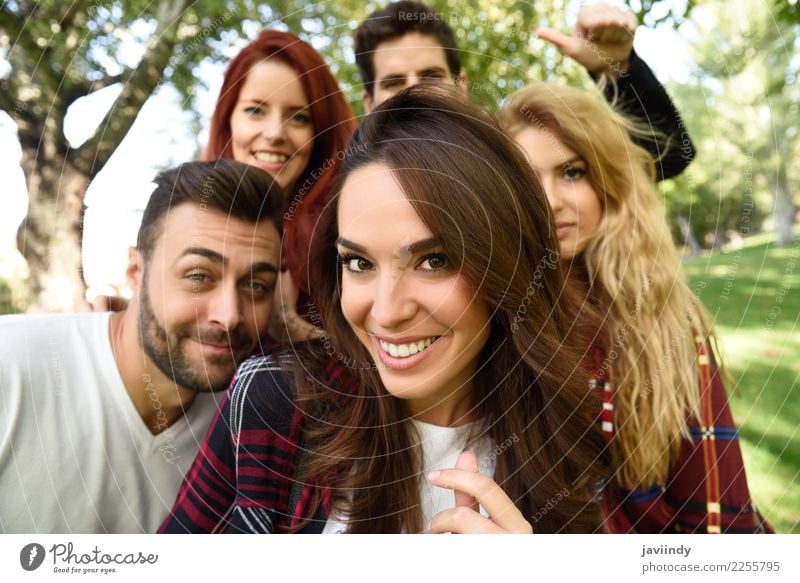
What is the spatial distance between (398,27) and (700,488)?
0.87 m

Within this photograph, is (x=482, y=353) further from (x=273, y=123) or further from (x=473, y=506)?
(x=273, y=123)

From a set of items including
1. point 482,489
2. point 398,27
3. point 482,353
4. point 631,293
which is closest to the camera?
point 482,489

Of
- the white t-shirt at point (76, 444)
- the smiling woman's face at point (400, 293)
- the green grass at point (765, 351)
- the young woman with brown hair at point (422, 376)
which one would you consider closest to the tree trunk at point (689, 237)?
the green grass at point (765, 351)

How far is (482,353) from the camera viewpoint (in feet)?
2.68

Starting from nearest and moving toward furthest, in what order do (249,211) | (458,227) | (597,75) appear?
(458,227) → (249,211) → (597,75)

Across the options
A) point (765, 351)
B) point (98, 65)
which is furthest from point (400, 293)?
point (765, 351)

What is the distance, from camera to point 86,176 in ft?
3.00

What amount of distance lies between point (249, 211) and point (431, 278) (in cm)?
A: 28

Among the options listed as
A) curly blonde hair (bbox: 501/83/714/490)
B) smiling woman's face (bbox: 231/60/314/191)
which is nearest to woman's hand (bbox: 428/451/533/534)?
curly blonde hair (bbox: 501/83/714/490)

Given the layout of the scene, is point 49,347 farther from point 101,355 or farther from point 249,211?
point 249,211

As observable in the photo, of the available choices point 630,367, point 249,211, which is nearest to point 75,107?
point 249,211

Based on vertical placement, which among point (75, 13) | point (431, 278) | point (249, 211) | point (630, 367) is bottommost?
point (630, 367)

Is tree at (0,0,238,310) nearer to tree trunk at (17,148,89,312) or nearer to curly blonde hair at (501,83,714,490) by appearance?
tree trunk at (17,148,89,312)
